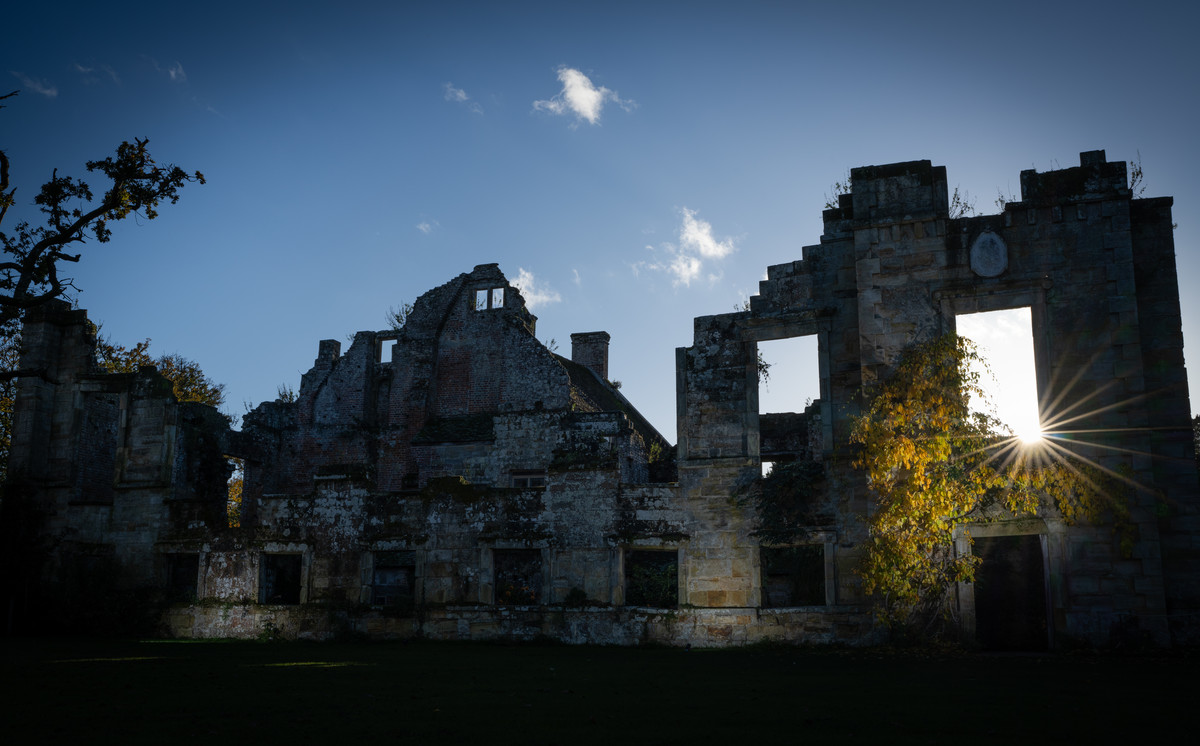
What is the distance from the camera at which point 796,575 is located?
19203mm

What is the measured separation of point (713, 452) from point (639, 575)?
13.4ft

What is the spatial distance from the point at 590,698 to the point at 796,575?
10.5 metres

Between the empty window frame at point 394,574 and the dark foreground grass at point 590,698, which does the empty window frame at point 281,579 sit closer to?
the empty window frame at point 394,574

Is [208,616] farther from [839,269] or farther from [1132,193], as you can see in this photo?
[1132,193]

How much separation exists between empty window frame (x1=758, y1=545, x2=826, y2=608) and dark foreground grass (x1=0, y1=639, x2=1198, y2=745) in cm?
364

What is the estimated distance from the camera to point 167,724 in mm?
7965

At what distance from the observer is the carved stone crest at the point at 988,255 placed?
16.0 meters

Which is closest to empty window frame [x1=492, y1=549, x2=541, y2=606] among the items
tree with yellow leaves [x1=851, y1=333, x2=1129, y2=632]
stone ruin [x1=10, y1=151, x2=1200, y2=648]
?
stone ruin [x1=10, y1=151, x2=1200, y2=648]

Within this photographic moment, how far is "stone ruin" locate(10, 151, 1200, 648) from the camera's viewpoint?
48.9 feet

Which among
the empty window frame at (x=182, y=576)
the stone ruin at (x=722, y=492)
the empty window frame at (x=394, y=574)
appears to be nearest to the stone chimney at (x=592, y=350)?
the stone ruin at (x=722, y=492)

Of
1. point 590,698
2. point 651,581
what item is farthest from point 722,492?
point 590,698

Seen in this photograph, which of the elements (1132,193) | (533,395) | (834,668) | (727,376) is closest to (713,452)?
(727,376)

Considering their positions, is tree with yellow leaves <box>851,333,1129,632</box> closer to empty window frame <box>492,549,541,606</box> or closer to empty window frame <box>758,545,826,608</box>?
empty window frame <box>758,545,826,608</box>

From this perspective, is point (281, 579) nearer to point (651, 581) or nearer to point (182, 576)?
point (182, 576)
